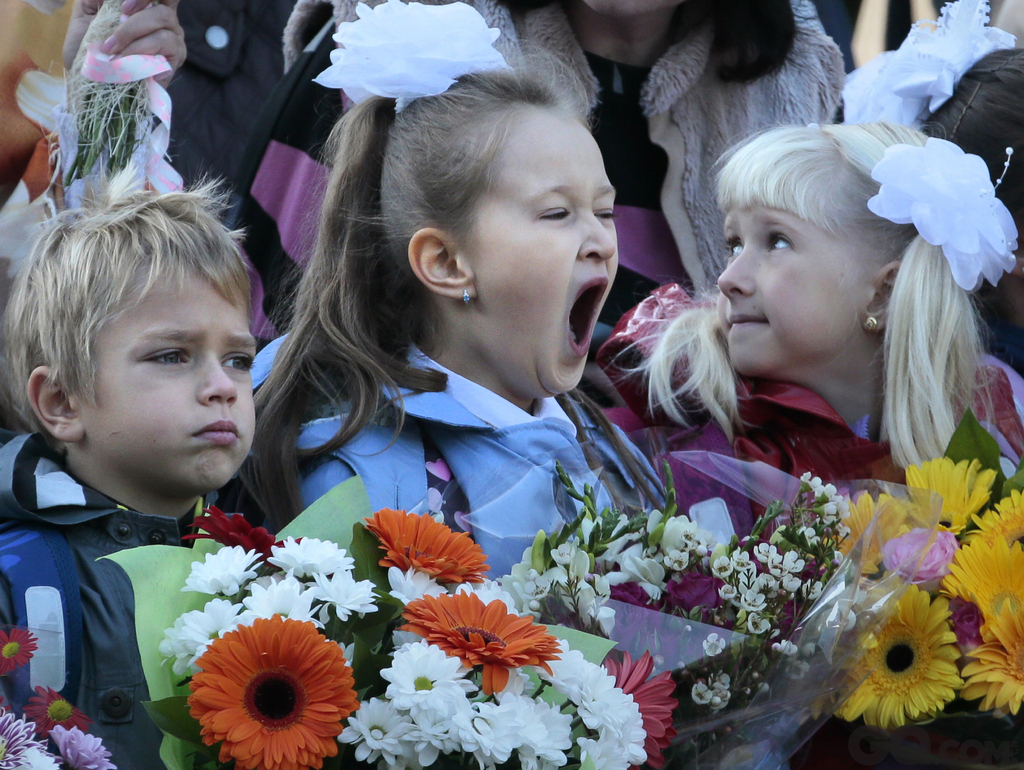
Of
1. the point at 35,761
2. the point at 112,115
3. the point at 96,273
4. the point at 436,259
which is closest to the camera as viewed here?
the point at 35,761

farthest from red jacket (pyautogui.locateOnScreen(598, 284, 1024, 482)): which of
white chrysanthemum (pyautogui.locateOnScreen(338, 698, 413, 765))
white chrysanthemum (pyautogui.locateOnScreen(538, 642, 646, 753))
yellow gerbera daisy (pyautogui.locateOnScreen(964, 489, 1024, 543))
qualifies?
white chrysanthemum (pyautogui.locateOnScreen(338, 698, 413, 765))

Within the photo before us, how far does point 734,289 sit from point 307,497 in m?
0.95

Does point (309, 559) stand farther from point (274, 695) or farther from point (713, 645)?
point (713, 645)

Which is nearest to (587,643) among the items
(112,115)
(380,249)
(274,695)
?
(274,695)

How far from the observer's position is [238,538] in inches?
56.3

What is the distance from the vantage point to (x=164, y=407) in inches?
68.5

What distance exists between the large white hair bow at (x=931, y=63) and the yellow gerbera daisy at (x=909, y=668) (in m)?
1.49

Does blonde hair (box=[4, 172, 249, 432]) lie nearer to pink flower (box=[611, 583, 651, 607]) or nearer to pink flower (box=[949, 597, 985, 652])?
pink flower (box=[611, 583, 651, 607])

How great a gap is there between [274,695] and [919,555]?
869 mm

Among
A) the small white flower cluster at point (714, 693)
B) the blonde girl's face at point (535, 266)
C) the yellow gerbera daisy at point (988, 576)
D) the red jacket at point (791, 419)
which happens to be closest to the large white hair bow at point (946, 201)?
the red jacket at point (791, 419)

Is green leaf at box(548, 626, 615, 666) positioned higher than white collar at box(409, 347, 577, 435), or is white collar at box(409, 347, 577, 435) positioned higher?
green leaf at box(548, 626, 615, 666)

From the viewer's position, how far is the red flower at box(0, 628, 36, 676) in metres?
1.28

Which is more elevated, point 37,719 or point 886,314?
point 37,719

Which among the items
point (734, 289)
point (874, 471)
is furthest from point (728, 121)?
point (874, 471)
